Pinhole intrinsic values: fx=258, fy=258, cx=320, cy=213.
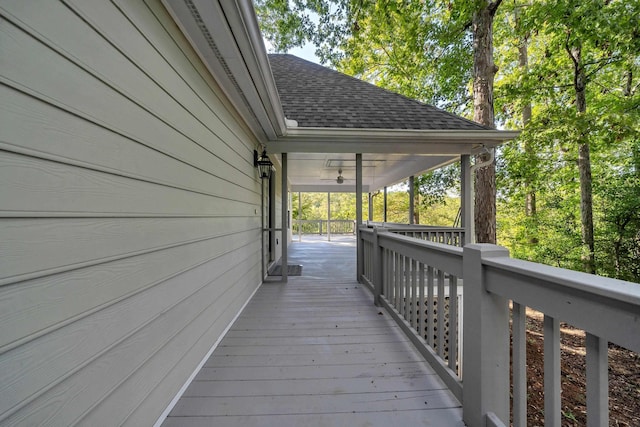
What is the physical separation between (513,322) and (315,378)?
1.31m

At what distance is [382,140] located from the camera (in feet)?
13.3

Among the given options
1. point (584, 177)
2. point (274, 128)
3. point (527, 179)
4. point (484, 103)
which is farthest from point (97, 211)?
point (527, 179)

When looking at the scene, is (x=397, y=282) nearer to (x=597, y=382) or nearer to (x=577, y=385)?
(x=597, y=382)

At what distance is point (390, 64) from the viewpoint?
9.67 m

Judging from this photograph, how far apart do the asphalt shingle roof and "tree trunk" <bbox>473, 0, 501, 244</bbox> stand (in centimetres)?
163

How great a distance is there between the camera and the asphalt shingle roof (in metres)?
4.22

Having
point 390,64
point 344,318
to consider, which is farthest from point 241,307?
point 390,64

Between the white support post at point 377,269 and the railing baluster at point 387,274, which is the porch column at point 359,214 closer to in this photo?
the white support post at point 377,269

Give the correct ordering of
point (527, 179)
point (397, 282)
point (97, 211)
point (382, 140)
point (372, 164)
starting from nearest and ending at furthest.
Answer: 1. point (97, 211)
2. point (397, 282)
3. point (382, 140)
4. point (372, 164)
5. point (527, 179)

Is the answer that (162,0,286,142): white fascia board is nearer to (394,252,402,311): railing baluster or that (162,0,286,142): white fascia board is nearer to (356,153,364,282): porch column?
(356,153,364,282): porch column

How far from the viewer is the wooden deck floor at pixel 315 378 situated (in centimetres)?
152

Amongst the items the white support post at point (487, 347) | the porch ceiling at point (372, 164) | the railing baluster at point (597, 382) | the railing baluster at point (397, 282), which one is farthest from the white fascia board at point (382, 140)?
the railing baluster at point (597, 382)

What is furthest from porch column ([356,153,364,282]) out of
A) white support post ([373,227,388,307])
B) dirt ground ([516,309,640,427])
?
dirt ground ([516,309,640,427])

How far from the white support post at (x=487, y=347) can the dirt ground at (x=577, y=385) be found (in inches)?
108
